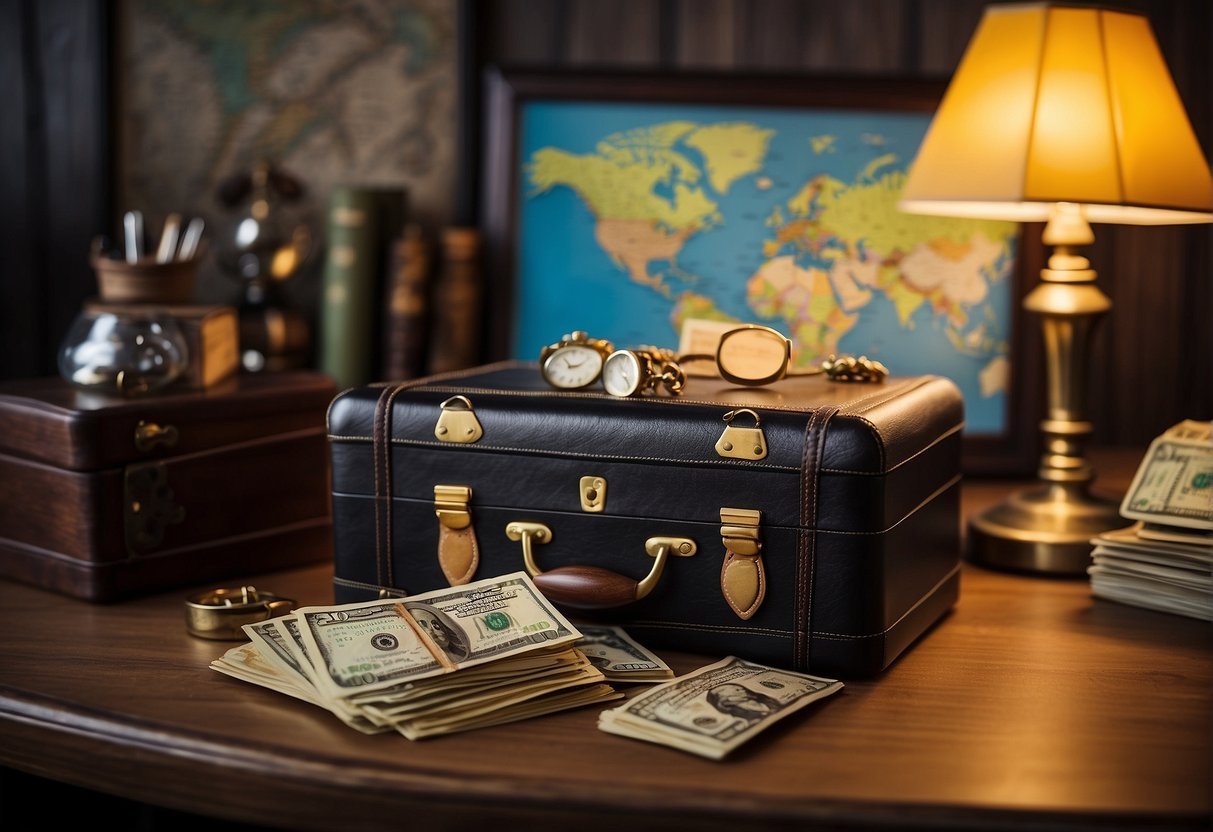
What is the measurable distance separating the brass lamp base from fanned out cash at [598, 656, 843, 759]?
0.56 meters

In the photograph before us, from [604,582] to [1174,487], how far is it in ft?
2.51

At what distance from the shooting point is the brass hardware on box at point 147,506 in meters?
1.62

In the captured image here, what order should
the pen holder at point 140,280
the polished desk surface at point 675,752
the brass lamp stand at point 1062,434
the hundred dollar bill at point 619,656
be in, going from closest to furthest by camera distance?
the polished desk surface at point 675,752, the hundred dollar bill at point 619,656, the brass lamp stand at point 1062,434, the pen holder at point 140,280

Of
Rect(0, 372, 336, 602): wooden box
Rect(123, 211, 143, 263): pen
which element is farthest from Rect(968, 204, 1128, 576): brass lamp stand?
Rect(123, 211, 143, 263): pen

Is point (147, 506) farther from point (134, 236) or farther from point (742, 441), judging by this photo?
point (742, 441)

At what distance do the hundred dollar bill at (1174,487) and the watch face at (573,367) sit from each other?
71 cm

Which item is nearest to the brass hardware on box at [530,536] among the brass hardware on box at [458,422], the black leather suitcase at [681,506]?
the black leather suitcase at [681,506]

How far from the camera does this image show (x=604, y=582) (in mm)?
1415

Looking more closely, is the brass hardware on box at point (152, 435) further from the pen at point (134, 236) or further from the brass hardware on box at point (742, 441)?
the brass hardware on box at point (742, 441)

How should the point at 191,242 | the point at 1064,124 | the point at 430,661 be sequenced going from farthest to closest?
1. the point at 191,242
2. the point at 1064,124
3. the point at 430,661

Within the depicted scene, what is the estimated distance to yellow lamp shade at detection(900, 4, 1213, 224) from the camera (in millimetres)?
1656

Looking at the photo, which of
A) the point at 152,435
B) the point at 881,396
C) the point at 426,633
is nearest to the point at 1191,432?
the point at 881,396

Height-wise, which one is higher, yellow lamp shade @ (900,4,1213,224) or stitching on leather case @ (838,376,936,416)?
yellow lamp shade @ (900,4,1213,224)

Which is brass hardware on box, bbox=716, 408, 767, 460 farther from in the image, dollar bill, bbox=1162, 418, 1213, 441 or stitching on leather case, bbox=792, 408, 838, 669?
dollar bill, bbox=1162, 418, 1213, 441
